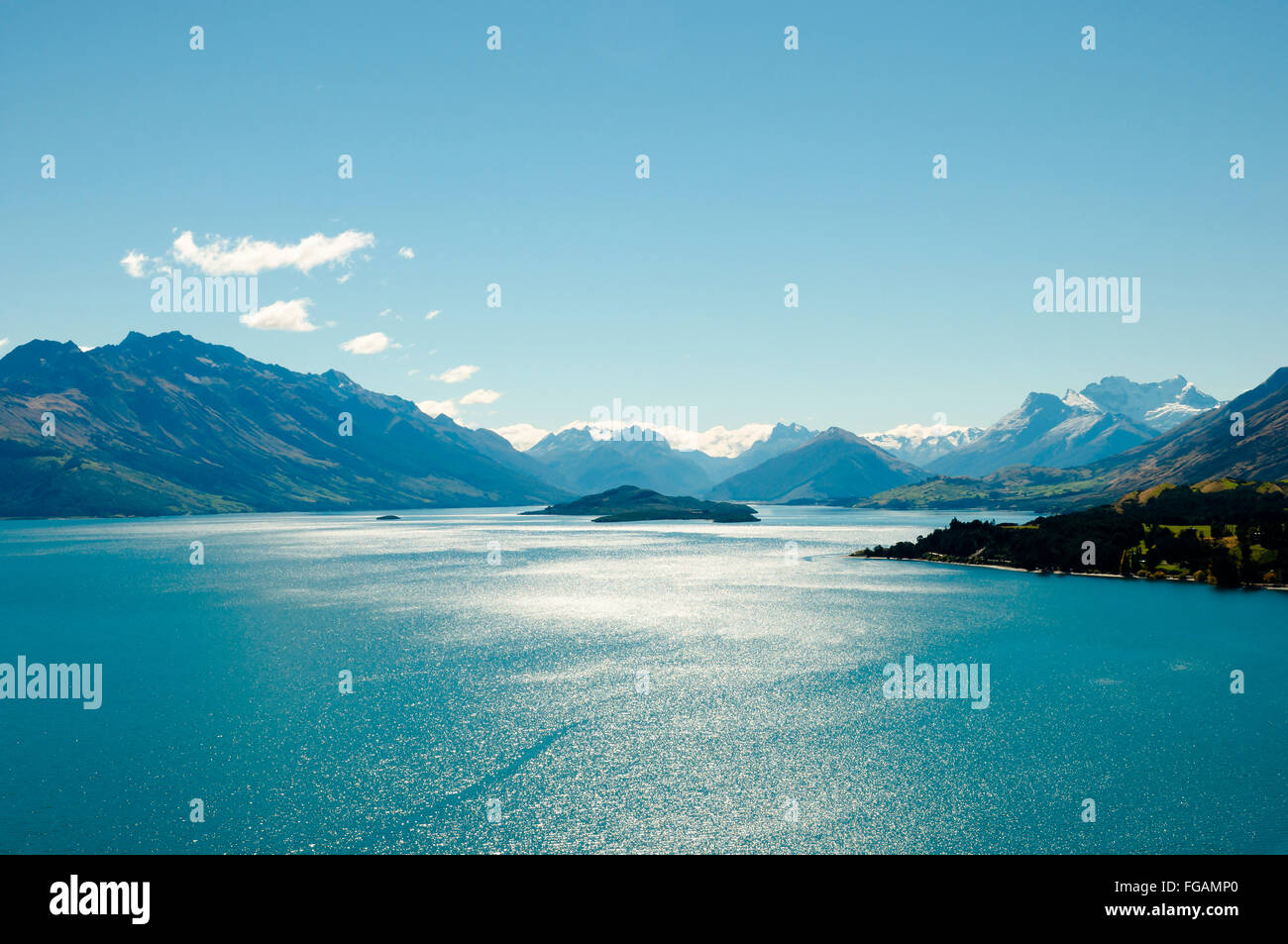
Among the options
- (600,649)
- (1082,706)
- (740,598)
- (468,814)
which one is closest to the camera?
(468,814)

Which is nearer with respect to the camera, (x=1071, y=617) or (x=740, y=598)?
(x=1071, y=617)
